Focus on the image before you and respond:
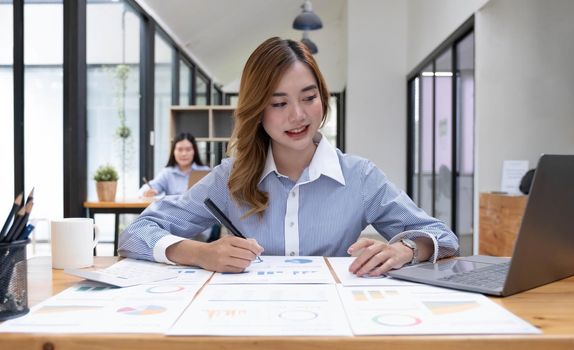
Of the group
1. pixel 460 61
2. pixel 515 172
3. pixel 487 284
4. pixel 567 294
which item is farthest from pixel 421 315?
pixel 460 61

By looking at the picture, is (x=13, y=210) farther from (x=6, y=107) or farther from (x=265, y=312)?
(x=6, y=107)

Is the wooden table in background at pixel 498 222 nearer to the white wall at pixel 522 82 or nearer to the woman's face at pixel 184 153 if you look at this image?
the white wall at pixel 522 82

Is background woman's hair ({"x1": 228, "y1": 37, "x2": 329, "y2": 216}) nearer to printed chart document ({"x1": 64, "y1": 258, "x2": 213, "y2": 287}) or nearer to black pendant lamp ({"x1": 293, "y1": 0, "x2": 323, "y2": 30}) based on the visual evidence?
printed chart document ({"x1": 64, "y1": 258, "x2": 213, "y2": 287})

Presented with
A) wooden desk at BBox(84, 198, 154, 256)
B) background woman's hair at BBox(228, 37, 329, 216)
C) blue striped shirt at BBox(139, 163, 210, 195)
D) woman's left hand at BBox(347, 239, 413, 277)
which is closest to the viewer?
woman's left hand at BBox(347, 239, 413, 277)

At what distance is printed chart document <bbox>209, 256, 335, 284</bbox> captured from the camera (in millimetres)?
1040

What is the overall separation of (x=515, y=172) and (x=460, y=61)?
138cm

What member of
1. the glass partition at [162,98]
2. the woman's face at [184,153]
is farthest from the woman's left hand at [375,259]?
the glass partition at [162,98]

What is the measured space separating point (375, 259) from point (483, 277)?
0.20 meters

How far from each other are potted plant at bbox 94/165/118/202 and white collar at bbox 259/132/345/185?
7.13ft

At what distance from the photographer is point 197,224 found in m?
1.56

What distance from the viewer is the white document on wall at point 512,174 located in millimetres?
3641

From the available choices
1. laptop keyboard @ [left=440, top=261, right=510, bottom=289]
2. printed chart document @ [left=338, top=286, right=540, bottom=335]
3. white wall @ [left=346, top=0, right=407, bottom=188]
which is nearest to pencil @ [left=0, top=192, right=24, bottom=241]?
printed chart document @ [left=338, top=286, right=540, bottom=335]

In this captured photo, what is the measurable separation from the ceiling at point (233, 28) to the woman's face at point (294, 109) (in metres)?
3.79

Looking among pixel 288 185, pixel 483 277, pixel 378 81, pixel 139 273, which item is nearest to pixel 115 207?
pixel 288 185
